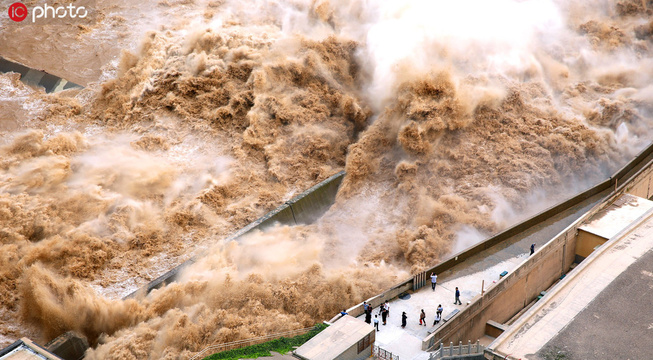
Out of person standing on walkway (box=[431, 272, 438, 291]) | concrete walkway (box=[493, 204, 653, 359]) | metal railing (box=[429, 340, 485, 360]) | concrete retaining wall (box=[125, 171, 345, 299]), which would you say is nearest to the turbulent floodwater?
concrete retaining wall (box=[125, 171, 345, 299])

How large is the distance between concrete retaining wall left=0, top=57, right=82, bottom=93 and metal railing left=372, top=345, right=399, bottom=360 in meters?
21.8

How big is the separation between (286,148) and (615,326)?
14143mm

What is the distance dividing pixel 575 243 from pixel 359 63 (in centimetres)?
1265

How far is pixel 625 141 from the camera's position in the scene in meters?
25.8

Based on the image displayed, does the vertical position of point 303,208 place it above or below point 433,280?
above

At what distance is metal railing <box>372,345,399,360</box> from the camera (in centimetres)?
1528

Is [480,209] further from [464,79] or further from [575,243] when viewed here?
[464,79]

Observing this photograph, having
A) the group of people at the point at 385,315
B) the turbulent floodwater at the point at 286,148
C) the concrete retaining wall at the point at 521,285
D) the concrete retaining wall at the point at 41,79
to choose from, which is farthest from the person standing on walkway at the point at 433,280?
the concrete retaining wall at the point at 41,79

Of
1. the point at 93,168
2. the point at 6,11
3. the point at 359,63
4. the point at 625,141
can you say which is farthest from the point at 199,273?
the point at 6,11

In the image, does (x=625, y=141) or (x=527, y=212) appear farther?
(x=625, y=141)

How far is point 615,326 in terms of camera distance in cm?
1493

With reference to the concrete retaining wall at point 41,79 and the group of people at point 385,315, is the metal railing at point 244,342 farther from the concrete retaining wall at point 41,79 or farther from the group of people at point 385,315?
the concrete retaining wall at point 41,79

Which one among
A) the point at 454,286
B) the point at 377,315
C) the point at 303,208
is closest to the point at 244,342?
the point at 377,315

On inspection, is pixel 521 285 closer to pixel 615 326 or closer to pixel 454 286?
pixel 454 286
